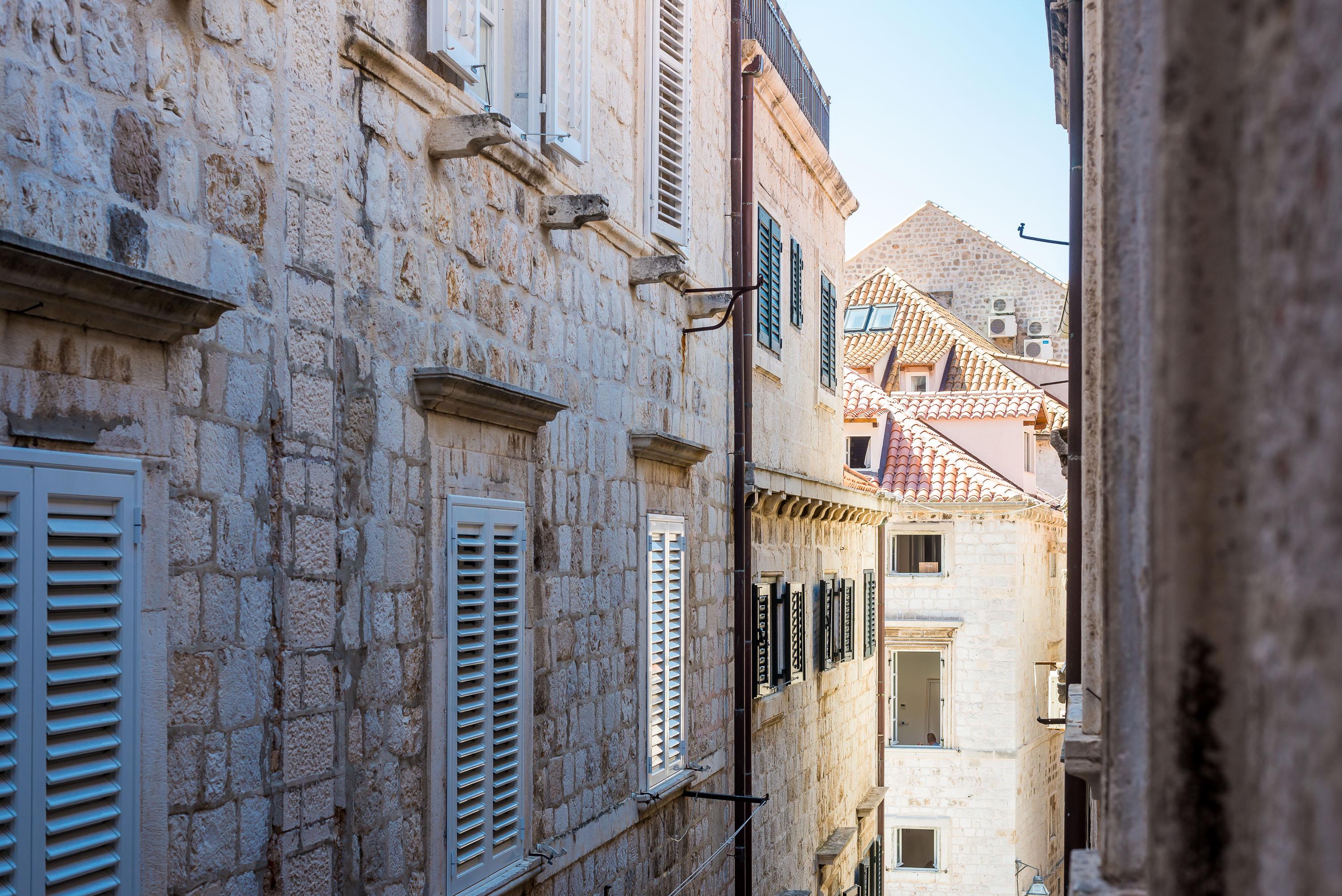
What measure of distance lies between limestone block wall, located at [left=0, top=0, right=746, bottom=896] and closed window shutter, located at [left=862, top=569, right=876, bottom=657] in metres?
10.7

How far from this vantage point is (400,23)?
5.95 metres

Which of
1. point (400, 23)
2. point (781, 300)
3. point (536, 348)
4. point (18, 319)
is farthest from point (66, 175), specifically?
point (781, 300)

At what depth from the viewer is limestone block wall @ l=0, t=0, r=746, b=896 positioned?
402 cm

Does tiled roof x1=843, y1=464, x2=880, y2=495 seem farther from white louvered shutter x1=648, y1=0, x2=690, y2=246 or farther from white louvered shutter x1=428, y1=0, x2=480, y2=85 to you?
white louvered shutter x1=428, y1=0, x2=480, y2=85

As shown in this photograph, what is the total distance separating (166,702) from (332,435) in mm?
1323

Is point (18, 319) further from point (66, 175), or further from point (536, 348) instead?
point (536, 348)

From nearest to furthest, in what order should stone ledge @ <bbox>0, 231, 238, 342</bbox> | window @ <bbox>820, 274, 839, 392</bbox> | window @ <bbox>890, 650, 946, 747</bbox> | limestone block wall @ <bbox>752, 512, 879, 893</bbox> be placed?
stone ledge @ <bbox>0, 231, 238, 342</bbox>, limestone block wall @ <bbox>752, 512, 879, 893</bbox>, window @ <bbox>820, 274, 839, 392</bbox>, window @ <bbox>890, 650, 946, 747</bbox>

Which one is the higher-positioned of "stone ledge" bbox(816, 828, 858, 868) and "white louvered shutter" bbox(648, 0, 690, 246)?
"white louvered shutter" bbox(648, 0, 690, 246)

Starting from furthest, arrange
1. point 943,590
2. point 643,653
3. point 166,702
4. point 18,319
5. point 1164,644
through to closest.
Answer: point 943,590, point 643,653, point 166,702, point 18,319, point 1164,644

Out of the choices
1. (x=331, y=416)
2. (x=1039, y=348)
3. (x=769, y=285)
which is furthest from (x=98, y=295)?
(x=1039, y=348)

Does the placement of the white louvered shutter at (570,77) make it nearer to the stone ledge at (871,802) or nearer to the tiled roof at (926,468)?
the stone ledge at (871,802)

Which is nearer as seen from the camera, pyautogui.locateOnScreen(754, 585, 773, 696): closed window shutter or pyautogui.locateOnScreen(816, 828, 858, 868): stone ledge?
pyautogui.locateOnScreen(754, 585, 773, 696): closed window shutter

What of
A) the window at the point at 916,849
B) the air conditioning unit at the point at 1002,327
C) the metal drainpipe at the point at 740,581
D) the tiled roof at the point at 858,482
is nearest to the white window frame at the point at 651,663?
the metal drainpipe at the point at 740,581

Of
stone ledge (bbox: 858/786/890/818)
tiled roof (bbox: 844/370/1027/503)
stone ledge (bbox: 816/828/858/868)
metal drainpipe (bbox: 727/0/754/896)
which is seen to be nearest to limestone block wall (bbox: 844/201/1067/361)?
tiled roof (bbox: 844/370/1027/503)
